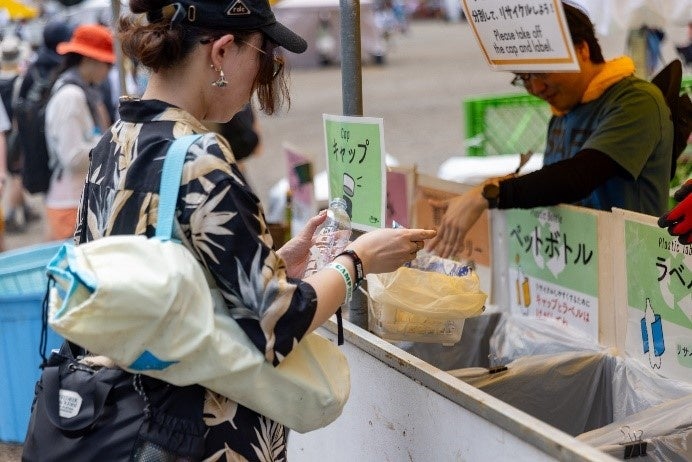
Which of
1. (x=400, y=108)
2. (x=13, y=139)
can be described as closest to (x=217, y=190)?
(x=13, y=139)

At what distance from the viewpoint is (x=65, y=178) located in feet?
15.9

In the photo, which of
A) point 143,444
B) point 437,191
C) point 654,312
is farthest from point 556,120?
point 143,444

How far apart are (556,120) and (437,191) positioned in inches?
22.6

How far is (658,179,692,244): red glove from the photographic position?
7.37 feet

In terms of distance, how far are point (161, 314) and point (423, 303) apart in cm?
99

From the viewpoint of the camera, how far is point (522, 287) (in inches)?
126

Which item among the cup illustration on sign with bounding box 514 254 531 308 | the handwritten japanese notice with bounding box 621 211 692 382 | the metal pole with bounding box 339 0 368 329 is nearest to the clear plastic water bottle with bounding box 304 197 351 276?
the metal pole with bounding box 339 0 368 329

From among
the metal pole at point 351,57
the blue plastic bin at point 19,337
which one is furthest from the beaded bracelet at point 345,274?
the blue plastic bin at point 19,337

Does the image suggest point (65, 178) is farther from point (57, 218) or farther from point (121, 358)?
point (121, 358)

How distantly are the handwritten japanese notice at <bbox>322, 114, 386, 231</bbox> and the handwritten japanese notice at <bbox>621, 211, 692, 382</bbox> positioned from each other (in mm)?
751

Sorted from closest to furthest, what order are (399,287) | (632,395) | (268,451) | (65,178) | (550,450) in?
(550,450) < (268,451) < (399,287) < (632,395) < (65,178)

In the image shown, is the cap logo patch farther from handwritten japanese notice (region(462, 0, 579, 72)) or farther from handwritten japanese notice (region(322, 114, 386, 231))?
handwritten japanese notice (region(462, 0, 579, 72))

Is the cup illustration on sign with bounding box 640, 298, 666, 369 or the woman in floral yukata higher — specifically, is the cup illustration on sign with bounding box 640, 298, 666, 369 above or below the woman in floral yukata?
below

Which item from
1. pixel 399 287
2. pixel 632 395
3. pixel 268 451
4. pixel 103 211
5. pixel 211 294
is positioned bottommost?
pixel 632 395
